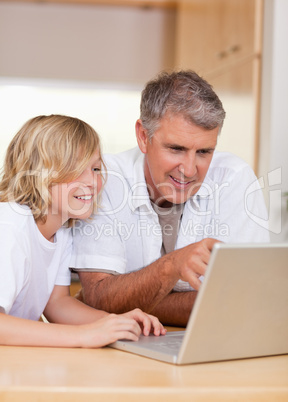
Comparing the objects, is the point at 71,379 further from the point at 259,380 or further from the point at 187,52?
the point at 187,52

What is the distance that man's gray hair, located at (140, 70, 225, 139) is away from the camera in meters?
1.54

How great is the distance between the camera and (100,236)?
5.15ft

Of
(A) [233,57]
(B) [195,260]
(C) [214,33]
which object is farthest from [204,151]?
(C) [214,33]

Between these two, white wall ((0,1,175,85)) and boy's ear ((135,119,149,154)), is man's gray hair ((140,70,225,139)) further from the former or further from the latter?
white wall ((0,1,175,85))

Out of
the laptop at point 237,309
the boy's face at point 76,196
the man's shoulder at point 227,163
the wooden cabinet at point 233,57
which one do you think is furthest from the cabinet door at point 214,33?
the laptop at point 237,309

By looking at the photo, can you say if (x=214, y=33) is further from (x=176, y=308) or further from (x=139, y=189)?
(x=176, y=308)

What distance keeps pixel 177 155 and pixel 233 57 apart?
189cm

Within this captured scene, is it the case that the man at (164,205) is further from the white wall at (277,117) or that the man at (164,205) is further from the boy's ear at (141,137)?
the white wall at (277,117)

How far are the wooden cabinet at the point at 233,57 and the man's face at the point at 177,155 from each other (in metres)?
1.07

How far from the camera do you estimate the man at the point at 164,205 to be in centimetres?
153

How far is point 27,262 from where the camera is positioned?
1.32 metres

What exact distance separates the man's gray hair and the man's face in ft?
0.06

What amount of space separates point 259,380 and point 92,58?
4144mm

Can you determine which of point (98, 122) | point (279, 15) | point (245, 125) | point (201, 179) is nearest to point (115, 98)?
point (98, 122)
